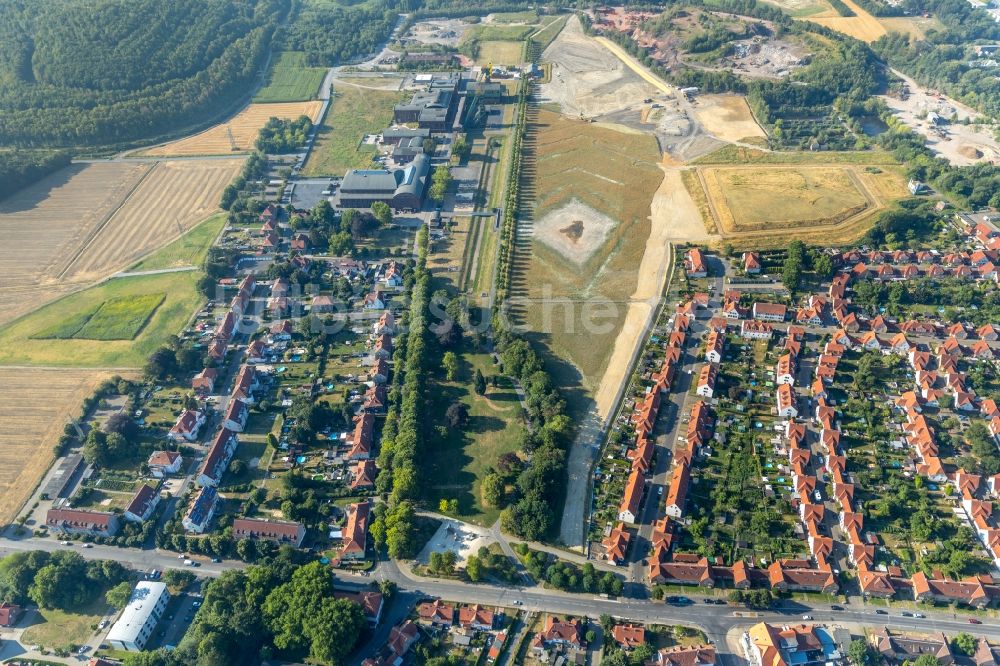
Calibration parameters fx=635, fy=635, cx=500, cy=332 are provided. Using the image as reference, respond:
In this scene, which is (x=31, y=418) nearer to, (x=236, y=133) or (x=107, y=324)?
(x=107, y=324)

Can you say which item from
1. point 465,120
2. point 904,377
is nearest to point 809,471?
point 904,377

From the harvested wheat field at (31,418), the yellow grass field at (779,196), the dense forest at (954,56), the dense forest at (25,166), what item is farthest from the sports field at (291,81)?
the dense forest at (954,56)

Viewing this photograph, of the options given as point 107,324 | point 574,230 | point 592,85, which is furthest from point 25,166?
point 592,85

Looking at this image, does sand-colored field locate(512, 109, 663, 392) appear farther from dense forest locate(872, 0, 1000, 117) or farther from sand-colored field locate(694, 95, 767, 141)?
dense forest locate(872, 0, 1000, 117)

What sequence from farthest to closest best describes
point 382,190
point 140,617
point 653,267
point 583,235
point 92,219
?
point 92,219 → point 382,190 → point 583,235 → point 653,267 → point 140,617

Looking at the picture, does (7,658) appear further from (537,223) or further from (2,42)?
(2,42)

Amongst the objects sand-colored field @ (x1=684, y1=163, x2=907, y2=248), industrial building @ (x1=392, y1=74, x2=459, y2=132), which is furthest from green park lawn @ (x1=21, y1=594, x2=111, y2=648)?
industrial building @ (x1=392, y1=74, x2=459, y2=132)
